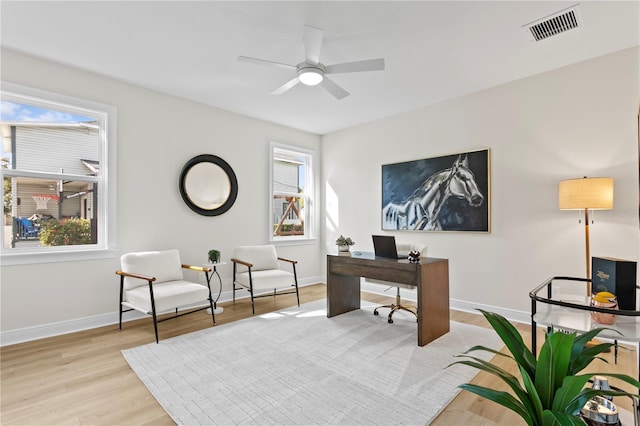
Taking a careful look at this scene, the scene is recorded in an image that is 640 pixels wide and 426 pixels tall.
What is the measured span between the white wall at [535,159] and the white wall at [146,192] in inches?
93.7

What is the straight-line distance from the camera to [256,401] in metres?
2.09

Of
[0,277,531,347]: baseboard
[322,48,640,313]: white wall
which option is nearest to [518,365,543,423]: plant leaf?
[0,277,531,347]: baseboard

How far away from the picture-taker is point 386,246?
3.50 meters

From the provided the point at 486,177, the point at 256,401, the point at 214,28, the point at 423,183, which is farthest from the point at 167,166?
the point at 486,177

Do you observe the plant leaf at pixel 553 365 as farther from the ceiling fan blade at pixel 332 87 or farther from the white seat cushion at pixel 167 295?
the white seat cushion at pixel 167 295

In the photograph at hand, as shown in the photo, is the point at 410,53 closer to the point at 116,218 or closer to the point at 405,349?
the point at 405,349

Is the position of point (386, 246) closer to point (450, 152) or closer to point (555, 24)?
point (450, 152)

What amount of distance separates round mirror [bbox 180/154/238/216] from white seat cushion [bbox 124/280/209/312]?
4.10 ft

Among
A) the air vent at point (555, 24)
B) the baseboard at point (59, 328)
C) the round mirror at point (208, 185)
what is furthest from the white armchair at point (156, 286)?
the air vent at point (555, 24)

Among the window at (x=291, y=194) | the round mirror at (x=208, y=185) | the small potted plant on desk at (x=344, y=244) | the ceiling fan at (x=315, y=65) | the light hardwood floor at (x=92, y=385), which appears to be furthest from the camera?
the window at (x=291, y=194)

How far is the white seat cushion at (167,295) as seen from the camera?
10.2ft

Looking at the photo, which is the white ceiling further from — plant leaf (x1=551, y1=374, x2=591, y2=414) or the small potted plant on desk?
plant leaf (x1=551, y1=374, x2=591, y2=414)

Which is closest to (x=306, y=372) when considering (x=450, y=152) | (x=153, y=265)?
(x=153, y=265)

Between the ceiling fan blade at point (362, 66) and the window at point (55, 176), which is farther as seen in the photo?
the window at point (55, 176)
